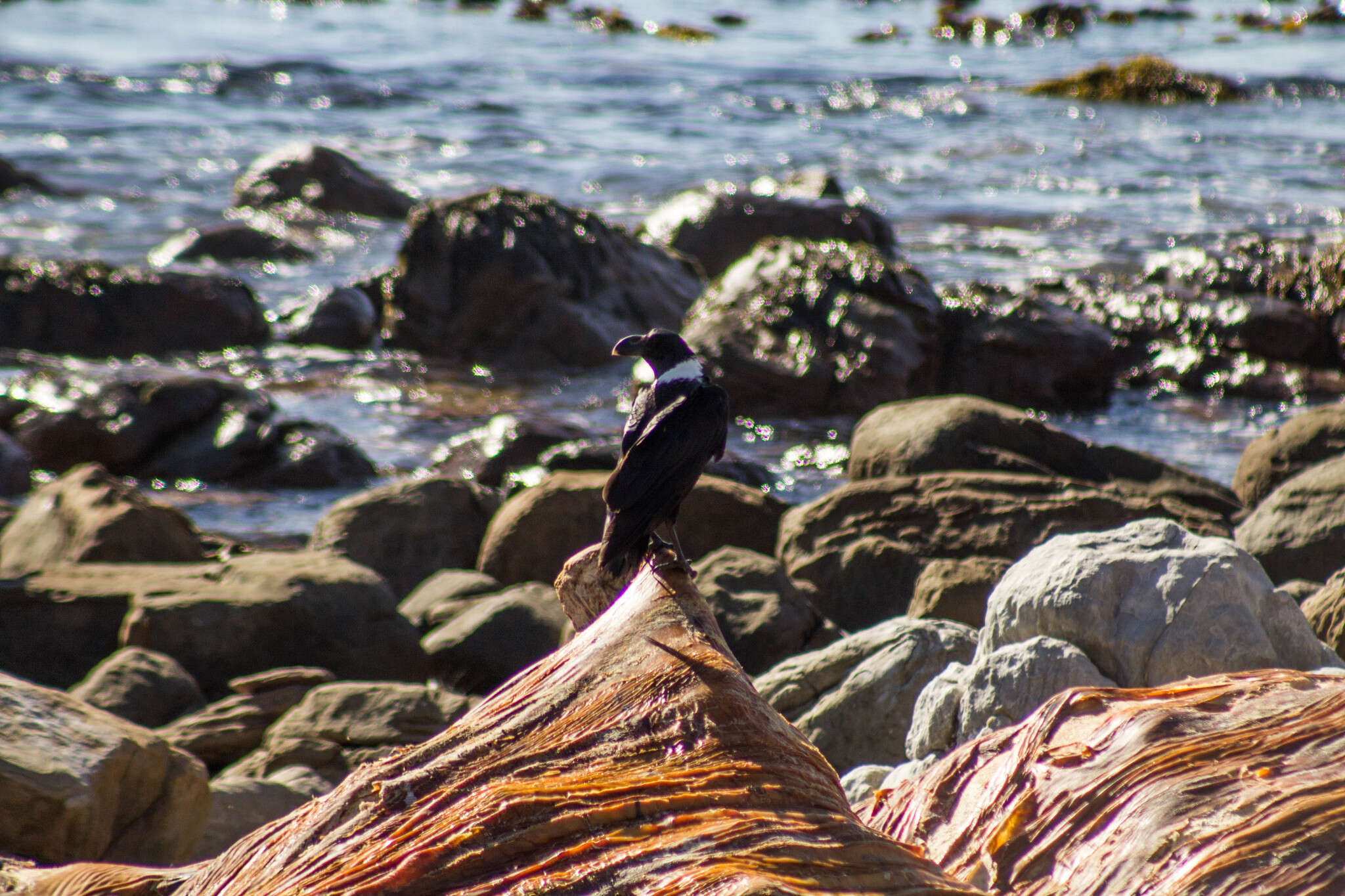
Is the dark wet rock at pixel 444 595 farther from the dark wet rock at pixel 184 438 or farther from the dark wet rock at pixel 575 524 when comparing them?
the dark wet rock at pixel 184 438

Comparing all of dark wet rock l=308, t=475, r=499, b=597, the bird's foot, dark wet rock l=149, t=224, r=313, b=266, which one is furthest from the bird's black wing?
dark wet rock l=149, t=224, r=313, b=266

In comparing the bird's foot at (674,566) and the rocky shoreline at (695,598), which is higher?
the bird's foot at (674,566)

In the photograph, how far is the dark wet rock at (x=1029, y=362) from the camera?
11.3m

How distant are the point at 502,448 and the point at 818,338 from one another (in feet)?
9.69

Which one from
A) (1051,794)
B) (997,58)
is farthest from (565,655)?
(997,58)

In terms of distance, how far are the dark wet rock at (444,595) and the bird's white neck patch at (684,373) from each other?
11.5ft

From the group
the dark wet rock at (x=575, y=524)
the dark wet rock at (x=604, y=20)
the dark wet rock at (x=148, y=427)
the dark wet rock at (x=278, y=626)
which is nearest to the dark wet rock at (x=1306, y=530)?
the dark wet rock at (x=575, y=524)

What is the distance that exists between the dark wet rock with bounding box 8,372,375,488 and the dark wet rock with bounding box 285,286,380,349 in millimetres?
2935

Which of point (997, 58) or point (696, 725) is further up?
point (997, 58)

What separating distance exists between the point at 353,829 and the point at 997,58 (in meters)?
35.8

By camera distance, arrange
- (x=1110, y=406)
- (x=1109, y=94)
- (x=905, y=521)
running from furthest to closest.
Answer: (x=1109, y=94)
(x=1110, y=406)
(x=905, y=521)

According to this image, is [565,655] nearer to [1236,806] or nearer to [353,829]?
[353,829]

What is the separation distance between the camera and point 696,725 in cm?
275

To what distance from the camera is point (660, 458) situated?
11.6 feet
